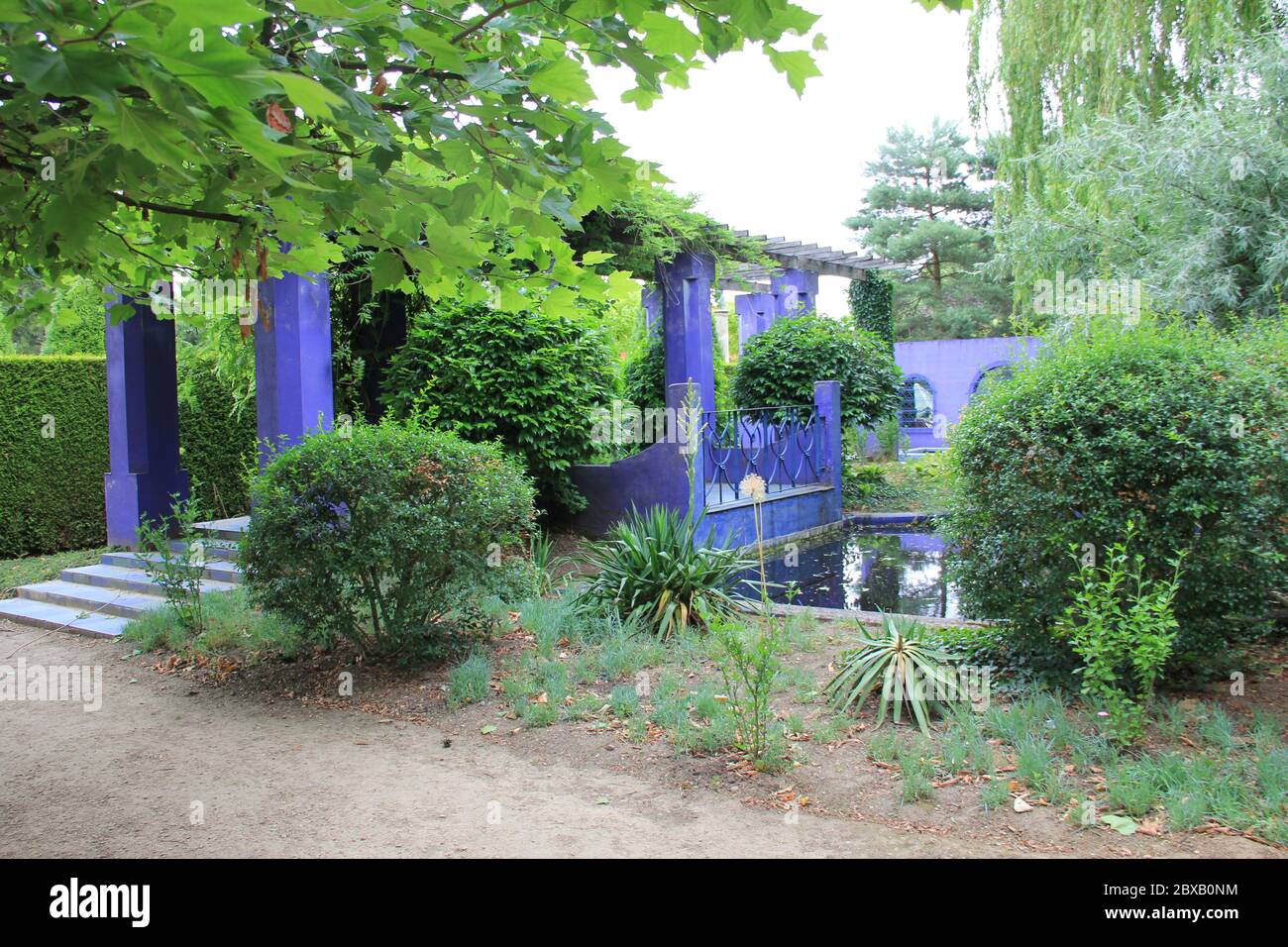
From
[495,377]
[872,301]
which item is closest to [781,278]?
[872,301]

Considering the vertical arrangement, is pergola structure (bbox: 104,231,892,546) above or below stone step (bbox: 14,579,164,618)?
above

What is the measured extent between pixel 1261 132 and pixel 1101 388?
21.5ft

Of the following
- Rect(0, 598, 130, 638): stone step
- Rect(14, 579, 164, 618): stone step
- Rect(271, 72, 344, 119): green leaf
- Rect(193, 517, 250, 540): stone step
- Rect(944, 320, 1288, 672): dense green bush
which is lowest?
Rect(0, 598, 130, 638): stone step

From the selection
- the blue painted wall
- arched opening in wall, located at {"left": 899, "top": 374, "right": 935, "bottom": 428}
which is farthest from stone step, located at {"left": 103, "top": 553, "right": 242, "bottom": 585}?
arched opening in wall, located at {"left": 899, "top": 374, "right": 935, "bottom": 428}

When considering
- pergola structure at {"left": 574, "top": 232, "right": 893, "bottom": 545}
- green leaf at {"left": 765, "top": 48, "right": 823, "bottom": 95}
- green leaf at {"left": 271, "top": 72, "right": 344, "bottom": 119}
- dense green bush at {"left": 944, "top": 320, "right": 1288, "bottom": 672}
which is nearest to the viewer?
green leaf at {"left": 271, "top": 72, "right": 344, "bottom": 119}

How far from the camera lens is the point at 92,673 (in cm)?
661

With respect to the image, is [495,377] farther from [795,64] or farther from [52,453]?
[795,64]

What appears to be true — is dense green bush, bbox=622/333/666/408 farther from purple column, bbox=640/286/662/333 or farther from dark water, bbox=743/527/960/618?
dark water, bbox=743/527/960/618

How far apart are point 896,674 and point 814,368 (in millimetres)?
10252

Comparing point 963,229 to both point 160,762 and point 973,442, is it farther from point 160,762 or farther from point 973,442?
point 160,762

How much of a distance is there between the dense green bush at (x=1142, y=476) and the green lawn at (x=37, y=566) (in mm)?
9115

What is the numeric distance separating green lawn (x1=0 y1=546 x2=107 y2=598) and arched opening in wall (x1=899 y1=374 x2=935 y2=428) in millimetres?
20930

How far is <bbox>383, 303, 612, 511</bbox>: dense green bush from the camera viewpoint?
1010cm

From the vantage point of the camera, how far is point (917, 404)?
91.1 feet
